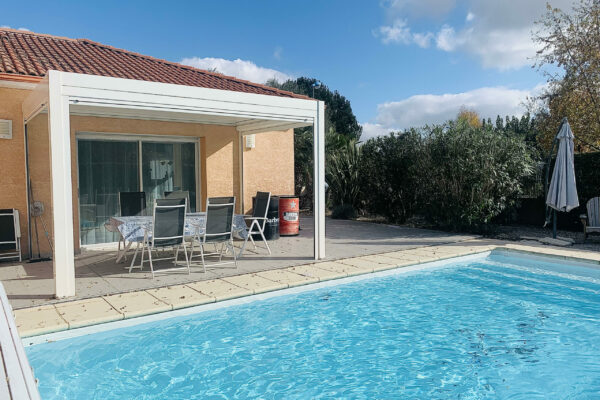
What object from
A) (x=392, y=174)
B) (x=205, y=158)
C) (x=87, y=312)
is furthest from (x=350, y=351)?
(x=392, y=174)

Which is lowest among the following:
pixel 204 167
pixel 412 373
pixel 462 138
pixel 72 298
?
pixel 412 373

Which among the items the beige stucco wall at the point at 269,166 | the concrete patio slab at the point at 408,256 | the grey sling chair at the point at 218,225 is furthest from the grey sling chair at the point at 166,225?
the beige stucco wall at the point at 269,166

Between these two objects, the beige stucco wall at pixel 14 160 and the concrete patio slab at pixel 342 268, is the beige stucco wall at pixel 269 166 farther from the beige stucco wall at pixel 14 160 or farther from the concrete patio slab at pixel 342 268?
the beige stucco wall at pixel 14 160

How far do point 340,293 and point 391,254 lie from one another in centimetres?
248

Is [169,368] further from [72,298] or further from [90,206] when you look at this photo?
[90,206]

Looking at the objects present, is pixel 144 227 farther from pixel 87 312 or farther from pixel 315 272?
pixel 315 272

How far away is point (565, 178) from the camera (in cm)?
997

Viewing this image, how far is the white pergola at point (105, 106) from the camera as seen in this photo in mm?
5414

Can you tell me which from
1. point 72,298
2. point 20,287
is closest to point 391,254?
point 72,298

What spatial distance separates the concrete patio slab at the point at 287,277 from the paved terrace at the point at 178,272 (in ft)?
0.84

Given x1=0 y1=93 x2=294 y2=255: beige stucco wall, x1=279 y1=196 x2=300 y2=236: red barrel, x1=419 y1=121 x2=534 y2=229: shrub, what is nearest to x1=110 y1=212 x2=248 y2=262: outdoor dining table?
x1=0 y1=93 x2=294 y2=255: beige stucco wall

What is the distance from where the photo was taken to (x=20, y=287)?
236 inches

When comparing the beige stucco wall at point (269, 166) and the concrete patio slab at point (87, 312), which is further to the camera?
the beige stucco wall at point (269, 166)

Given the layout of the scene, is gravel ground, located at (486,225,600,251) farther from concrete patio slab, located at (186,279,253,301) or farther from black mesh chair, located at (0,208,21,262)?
black mesh chair, located at (0,208,21,262)
